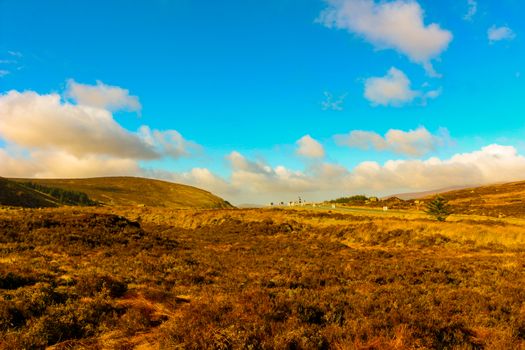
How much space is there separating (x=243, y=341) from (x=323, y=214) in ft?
140

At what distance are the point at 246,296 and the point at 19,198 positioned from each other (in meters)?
151

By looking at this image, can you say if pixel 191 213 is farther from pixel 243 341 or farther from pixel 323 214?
pixel 243 341

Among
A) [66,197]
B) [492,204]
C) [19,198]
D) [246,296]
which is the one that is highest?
[19,198]

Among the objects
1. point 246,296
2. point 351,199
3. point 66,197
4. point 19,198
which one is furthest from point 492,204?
point 66,197

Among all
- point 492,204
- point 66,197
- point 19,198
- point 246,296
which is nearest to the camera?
point 246,296

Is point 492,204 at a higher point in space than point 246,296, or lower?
lower

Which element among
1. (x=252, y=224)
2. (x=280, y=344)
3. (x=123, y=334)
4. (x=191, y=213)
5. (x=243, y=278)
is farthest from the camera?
(x=191, y=213)

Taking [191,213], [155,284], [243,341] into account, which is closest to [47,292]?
[155,284]

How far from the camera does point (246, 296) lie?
37.3 ft

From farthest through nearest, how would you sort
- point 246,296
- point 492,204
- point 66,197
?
point 66,197, point 492,204, point 246,296

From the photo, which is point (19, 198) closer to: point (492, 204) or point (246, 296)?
point (246, 296)

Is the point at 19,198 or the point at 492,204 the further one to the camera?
the point at 19,198

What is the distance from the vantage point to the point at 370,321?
28.8 ft

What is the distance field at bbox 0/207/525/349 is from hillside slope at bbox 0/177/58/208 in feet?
390
